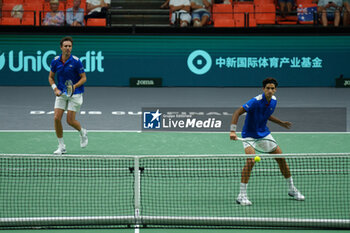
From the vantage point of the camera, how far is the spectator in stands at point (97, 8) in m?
20.4

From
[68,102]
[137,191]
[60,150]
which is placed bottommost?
[60,150]

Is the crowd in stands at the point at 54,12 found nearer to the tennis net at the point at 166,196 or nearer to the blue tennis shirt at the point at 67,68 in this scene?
the blue tennis shirt at the point at 67,68

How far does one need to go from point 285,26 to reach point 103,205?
14.9m

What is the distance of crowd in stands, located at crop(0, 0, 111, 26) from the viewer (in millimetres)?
19969

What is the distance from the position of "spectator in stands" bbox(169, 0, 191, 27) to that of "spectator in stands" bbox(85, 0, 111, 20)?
7.35ft

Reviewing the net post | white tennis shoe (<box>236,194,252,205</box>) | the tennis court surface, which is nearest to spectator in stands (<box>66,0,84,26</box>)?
the tennis court surface

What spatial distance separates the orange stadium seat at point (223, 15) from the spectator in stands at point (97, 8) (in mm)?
3717

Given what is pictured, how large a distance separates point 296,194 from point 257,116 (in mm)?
1147

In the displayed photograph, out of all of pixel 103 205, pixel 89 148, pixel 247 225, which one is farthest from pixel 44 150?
pixel 247 225

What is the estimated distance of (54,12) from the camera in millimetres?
19891


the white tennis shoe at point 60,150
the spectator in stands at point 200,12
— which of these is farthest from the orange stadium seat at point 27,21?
the white tennis shoe at point 60,150

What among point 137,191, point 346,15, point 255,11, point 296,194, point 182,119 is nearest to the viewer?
point 137,191

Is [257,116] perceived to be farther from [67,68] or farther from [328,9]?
[328,9]

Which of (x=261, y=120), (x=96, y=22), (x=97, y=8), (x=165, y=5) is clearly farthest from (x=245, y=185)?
(x=165, y=5)
